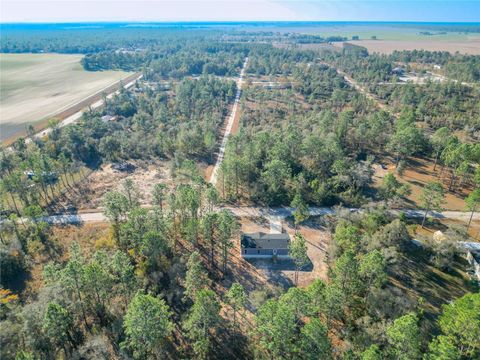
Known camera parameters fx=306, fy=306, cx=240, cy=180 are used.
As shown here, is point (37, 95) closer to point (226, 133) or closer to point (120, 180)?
point (226, 133)

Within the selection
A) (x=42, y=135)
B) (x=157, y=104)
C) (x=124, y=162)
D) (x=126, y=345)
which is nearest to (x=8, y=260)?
(x=126, y=345)

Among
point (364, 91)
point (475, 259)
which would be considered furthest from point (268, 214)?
point (364, 91)

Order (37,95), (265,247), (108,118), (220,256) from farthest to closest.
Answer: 1. (37,95)
2. (108,118)
3. (220,256)
4. (265,247)

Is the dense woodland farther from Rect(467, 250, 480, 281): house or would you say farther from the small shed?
the small shed

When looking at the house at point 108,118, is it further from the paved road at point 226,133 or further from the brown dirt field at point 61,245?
the brown dirt field at point 61,245

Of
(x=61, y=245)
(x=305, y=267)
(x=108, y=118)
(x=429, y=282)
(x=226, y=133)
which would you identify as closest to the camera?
(x=429, y=282)

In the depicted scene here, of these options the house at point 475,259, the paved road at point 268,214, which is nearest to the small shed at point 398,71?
the paved road at point 268,214
